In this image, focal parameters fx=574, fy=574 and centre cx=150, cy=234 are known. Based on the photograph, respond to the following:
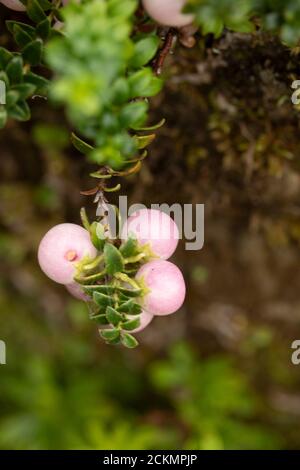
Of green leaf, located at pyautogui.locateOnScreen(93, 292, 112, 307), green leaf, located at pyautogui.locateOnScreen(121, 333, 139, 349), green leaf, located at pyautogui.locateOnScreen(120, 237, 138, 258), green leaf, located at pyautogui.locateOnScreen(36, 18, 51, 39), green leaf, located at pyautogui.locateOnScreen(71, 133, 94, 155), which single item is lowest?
green leaf, located at pyautogui.locateOnScreen(121, 333, 139, 349)

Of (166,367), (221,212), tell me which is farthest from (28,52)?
(166,367)

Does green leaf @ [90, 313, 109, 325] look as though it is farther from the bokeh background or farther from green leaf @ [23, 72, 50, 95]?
the bokeh background

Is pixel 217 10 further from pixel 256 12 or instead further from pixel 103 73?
pixel 103 73

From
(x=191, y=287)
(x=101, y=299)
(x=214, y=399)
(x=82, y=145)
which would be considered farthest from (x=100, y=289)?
(x=214, y=399)

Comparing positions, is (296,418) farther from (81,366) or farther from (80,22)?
(80,22)

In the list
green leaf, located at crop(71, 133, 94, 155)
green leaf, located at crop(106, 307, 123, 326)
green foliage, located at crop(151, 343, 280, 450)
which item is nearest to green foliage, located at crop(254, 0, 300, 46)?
green leaf, located at crop(71, 133, 94, 155)

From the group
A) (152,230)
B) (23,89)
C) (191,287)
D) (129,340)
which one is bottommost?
(129,340)

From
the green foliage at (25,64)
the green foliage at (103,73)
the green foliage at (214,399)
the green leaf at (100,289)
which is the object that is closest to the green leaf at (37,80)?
the green foliage at (25,64)

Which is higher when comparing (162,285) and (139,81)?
(139,81)
